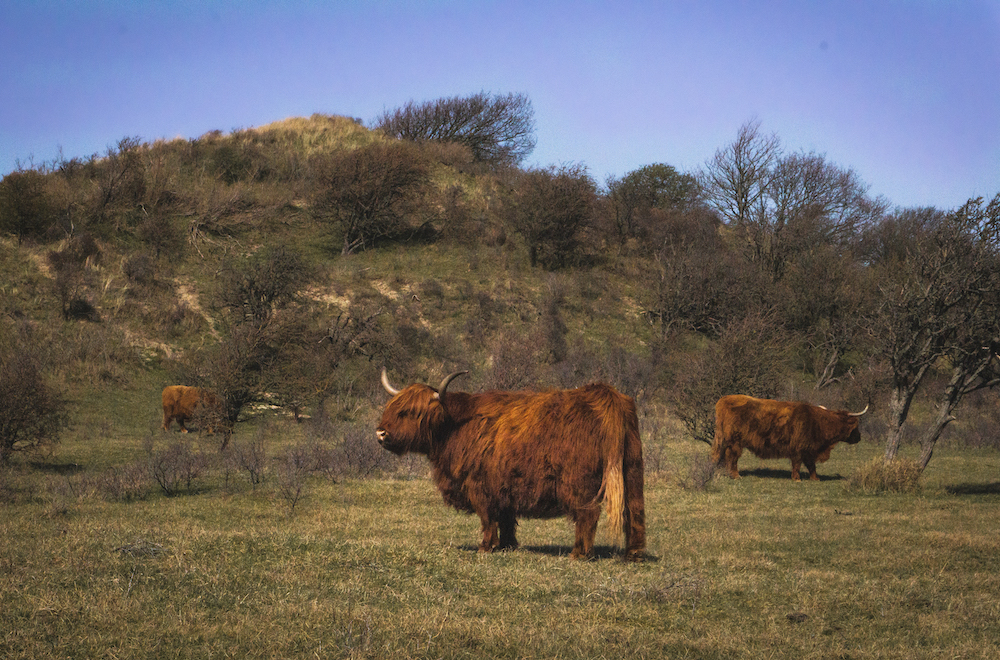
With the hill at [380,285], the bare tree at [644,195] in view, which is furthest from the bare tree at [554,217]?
the bare tree at [644,195]

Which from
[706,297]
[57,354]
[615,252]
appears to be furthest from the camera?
[615,252]

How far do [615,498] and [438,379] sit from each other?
964 inches

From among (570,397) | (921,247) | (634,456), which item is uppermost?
(921,247)

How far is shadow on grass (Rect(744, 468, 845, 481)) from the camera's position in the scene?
1688cm

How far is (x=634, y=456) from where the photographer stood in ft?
26.0

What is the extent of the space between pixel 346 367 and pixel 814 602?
2525cm

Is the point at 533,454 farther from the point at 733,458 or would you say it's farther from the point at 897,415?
the point at 897,415

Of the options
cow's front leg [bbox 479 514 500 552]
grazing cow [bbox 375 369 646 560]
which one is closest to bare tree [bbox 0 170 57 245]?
grazing cow [bbox 375 369 646 560]

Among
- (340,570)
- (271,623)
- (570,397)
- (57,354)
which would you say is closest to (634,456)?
(570,397)

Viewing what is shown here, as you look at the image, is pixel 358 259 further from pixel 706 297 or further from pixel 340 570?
pixel 340 570

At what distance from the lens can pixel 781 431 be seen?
16656mm

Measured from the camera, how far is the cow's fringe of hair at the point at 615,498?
24.6 ft

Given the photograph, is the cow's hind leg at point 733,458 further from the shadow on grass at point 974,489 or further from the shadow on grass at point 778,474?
the shadow on grass at point 974,489

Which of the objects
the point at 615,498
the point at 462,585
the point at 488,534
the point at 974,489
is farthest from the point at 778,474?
the point at 462,585
